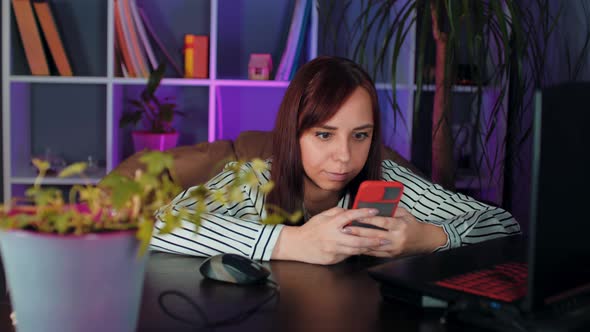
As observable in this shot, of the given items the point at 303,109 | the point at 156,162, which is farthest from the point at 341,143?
the point at 156,162

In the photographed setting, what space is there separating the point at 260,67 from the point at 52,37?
0.87m

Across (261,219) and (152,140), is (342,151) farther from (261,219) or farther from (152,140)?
(152,140)

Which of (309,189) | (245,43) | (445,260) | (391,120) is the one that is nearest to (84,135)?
(245,43)

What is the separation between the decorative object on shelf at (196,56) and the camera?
9.07 ft

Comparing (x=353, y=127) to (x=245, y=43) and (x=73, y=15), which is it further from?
(x=73, y=15)

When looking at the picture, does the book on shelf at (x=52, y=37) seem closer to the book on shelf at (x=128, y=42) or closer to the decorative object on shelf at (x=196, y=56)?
the book on shelf at (x=128, y=42)

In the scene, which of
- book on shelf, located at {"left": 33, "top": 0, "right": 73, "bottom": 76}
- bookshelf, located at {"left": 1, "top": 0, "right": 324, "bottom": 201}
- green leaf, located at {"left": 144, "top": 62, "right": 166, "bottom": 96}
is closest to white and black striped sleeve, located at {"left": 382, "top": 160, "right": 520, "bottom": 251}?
green leaf, located at {"left": 144, "top": 62, "right": 166, "bottom": 96}

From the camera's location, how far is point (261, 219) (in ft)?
5.21

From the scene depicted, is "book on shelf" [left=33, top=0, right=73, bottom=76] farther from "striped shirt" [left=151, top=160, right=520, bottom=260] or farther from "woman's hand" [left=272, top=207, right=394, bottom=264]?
"woman's hand" [left=272, top=207, right=394, bottom=264]

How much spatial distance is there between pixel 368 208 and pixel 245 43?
6.59 feet

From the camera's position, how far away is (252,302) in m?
0.94

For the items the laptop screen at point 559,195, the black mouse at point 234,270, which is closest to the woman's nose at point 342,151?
the black mouse at point 234,270

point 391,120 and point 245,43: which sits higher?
point 245,43

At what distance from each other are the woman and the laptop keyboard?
261 mm
